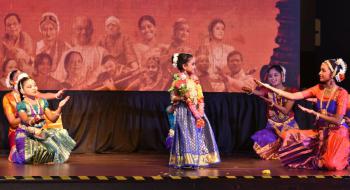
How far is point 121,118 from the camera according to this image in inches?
341

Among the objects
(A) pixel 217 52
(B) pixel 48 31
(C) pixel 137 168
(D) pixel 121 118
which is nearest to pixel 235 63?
(A) pixel 217 52

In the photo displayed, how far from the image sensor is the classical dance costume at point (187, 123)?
6512 millimetres

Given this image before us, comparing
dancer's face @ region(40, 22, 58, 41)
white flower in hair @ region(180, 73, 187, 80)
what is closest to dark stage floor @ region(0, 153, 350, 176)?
white flower in hair @ region(180, 73, 187, 80)

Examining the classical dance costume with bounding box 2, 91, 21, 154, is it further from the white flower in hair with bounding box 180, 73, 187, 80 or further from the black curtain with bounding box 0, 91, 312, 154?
the white flower in hair with bounding box 180, 73, 187, 80

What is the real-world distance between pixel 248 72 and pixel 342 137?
7.88 ft

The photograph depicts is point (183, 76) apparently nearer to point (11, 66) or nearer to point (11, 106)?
point (11, 106)

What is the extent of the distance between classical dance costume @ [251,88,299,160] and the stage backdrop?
2.63 ft

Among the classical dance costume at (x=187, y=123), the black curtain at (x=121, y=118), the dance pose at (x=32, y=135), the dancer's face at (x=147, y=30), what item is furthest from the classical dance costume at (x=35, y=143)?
the dancer's face at (x=147, y=30)

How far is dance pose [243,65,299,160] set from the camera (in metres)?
7.98

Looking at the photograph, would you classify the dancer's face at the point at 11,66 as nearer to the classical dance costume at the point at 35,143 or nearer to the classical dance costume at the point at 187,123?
the classical dance costume at the point at 35,143

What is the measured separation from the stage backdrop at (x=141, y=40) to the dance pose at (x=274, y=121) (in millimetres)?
781

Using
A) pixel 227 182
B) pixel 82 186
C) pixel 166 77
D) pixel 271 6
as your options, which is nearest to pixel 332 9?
pixel 271 6

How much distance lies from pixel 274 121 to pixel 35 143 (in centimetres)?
270

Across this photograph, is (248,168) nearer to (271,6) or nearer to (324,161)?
(324,161)
